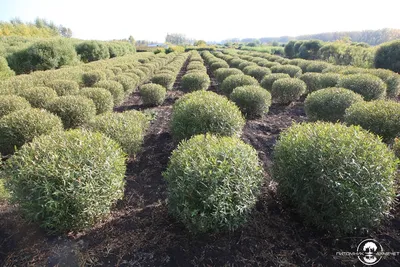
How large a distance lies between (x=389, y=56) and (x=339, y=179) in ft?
73.4

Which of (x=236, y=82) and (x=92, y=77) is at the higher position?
(x=92, y=77)

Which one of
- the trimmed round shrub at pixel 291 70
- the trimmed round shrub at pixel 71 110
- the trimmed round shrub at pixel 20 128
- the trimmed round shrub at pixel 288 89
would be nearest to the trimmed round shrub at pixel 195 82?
the trimmed round shrub at pixel 288 89

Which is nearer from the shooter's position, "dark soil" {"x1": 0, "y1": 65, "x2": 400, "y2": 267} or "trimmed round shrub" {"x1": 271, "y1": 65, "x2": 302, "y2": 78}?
"dark soil" {"x1": 0, "y1": 65, "x2": 400, "y2": 267}

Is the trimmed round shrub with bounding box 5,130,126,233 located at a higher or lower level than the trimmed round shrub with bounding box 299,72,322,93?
higher

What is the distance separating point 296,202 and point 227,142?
1500mm

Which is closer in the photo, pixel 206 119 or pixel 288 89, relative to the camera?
pixel 206 119

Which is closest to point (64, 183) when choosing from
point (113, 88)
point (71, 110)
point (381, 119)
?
point (71, 110)

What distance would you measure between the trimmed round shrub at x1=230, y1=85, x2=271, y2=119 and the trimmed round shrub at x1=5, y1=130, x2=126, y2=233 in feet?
20.2

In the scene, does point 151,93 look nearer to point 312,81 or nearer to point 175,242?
point 312,81

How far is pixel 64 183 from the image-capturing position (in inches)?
120

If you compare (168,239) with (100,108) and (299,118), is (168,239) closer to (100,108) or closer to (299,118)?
(100,108)

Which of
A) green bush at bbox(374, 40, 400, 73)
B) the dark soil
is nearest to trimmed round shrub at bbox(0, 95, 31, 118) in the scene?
the dark soil

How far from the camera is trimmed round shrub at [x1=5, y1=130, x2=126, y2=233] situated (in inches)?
120

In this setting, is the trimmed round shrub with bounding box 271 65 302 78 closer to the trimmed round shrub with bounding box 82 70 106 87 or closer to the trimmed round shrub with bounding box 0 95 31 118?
the trimmed round shrub with bounding box 82 70 106 87
